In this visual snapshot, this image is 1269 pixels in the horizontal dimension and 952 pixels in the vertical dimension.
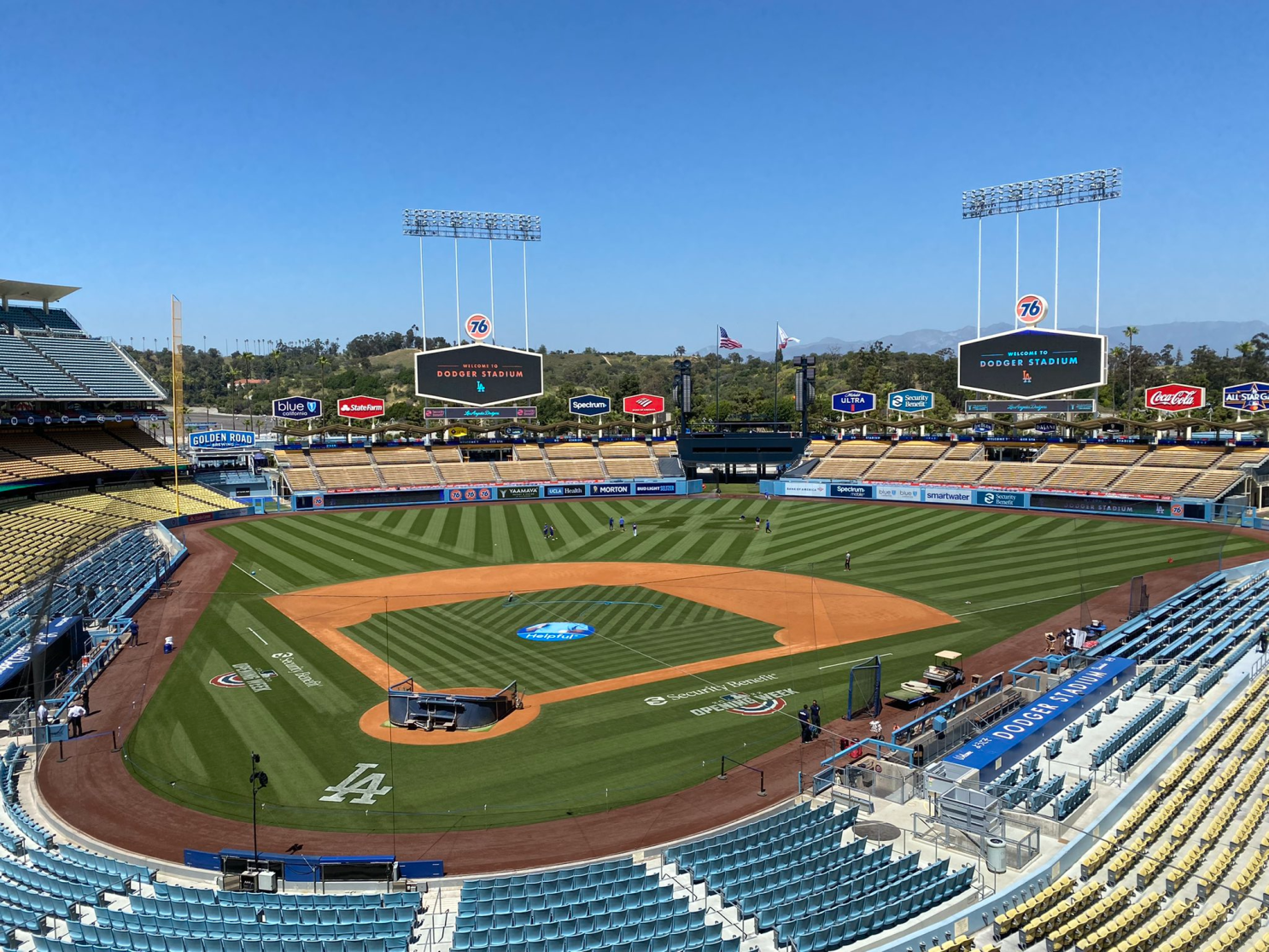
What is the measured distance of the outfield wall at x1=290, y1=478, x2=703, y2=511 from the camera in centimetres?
7112

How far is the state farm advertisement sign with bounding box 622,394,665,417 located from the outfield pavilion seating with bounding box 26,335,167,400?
41.3 m

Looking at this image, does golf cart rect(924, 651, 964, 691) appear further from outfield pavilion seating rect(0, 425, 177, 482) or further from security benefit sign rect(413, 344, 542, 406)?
outfield pavilion seating rect(0, 425, 177, 482)

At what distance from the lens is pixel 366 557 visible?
52.8 meters

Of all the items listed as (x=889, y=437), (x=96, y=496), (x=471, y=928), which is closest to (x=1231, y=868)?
(x=471, y=928)

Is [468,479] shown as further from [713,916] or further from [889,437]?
[713,916]

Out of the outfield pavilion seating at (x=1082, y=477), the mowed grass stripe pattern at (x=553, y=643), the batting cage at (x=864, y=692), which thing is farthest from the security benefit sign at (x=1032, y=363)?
the batting cage at (x=864, y=692)

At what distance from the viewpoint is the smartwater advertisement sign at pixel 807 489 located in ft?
253

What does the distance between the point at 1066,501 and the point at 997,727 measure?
4987 centimetres

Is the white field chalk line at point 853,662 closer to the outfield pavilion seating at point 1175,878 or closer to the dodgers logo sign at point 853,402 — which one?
the outfield pavilion seating at point 1175,878

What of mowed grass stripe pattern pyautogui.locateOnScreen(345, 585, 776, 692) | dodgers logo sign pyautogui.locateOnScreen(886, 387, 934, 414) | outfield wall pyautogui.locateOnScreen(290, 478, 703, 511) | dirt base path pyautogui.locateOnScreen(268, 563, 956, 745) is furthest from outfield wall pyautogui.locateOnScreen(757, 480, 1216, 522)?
mowed grass stripe pattern pyautogui.locateOnScreen(345, 585, 776, 692)

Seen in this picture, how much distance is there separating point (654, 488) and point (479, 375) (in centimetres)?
1889

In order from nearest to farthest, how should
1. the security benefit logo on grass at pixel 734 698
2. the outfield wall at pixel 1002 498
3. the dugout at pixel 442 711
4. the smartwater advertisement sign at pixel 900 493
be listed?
the dugout at pixel 442 711
the security benefit logo on grass at pixel 734 698
the outfield wall at pixel 1002 498
the smartwater advertisement sign at pixel 900 493

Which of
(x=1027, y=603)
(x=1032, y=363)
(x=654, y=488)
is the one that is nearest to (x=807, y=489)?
(x=654, y=488)

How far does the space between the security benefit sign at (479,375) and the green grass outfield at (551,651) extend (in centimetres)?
1772
